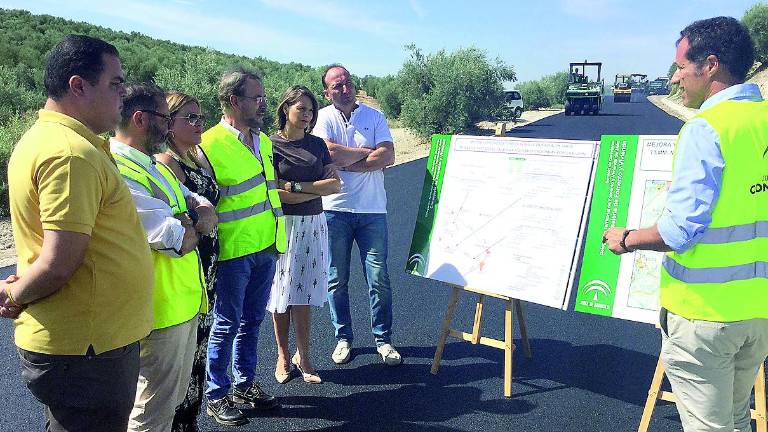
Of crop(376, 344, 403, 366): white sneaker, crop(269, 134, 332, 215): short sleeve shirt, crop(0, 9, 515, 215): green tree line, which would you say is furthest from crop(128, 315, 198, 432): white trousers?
crop(0, 9, 515, 215): green tree line

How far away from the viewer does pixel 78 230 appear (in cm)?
168

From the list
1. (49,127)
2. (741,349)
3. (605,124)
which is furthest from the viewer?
(605,124)

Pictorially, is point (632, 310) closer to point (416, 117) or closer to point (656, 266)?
point (656, 266)

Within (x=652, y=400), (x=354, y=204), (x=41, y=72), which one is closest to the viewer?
(x=652, y=400)

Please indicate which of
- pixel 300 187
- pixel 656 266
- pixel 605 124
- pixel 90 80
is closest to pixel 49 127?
pixel 90 80

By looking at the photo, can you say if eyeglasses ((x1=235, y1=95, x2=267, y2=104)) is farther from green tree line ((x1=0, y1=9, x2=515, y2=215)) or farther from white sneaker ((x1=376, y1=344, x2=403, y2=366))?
green tree line ((x1=0, y1=9, x2=515, y2=215))

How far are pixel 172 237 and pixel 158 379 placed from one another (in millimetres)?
613

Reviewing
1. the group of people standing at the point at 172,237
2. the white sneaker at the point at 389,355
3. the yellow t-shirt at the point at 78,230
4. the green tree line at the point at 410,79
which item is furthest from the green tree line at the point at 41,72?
the yellow t-shirt at the point at 78,230

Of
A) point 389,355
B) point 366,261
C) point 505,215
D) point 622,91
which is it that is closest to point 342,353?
point 389,355

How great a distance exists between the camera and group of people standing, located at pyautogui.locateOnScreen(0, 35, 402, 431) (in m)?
1.74

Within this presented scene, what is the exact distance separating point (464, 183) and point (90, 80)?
2.67 meters

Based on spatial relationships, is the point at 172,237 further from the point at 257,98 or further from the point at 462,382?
the point at 462,382

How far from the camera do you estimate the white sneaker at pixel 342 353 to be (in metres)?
4.21

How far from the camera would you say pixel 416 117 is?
Result: 22.9 meters
